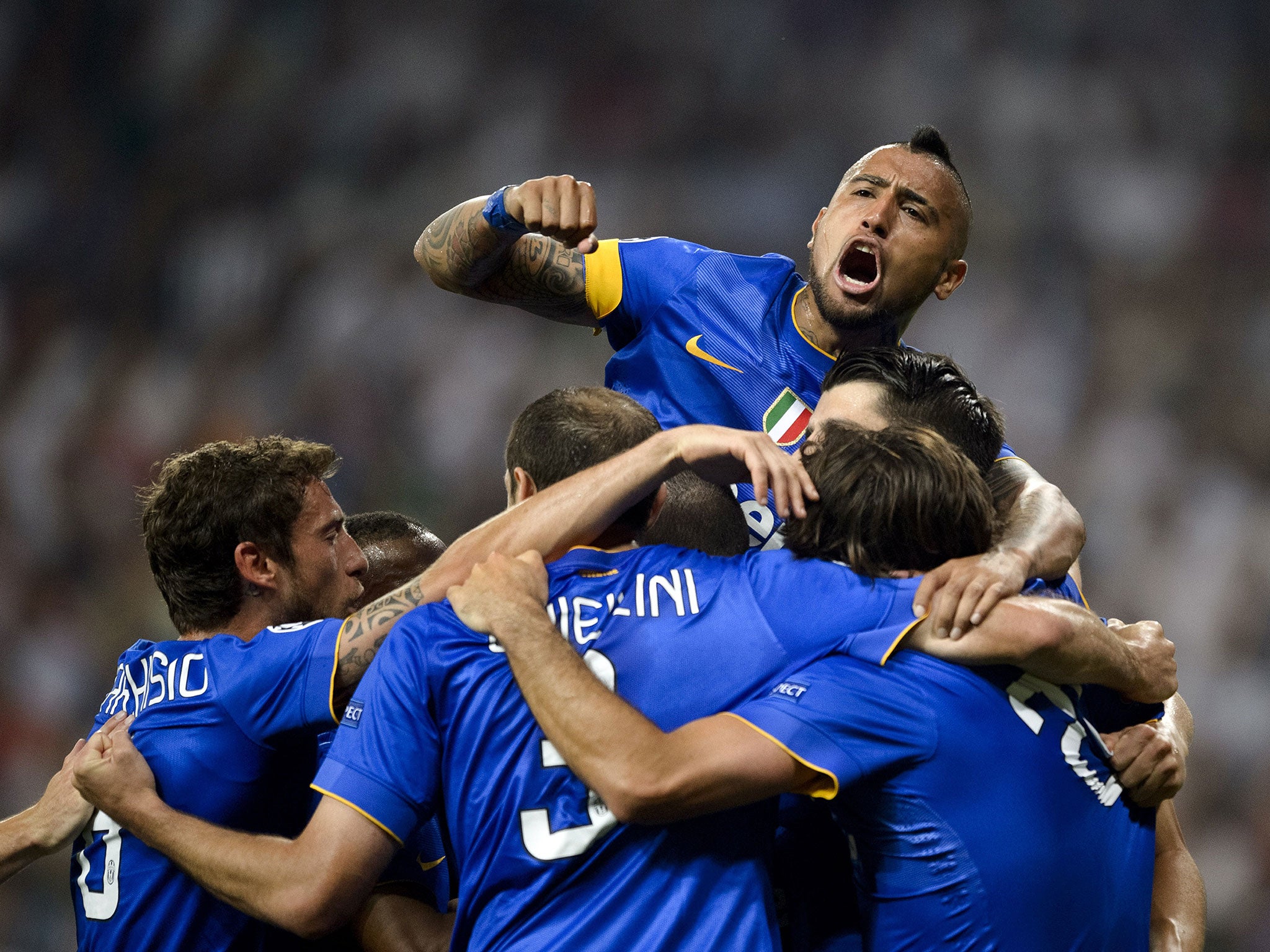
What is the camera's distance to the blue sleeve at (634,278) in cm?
324

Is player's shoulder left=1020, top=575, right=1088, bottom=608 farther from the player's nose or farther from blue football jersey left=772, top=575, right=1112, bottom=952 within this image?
the player's nose

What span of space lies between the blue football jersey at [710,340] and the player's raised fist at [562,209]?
608mm

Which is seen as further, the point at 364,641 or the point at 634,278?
the point at 634,278

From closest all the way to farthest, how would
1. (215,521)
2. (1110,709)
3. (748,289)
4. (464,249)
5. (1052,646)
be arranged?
(1052,646), (1110,709), (215,521), (464,249), (748,289)

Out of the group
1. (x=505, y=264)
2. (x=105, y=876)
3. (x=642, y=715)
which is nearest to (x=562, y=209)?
(x=505, y=264)

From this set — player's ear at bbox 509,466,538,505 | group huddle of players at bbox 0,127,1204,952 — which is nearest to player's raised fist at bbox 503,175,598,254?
group huddle of players at bbox 0,127,1204,952

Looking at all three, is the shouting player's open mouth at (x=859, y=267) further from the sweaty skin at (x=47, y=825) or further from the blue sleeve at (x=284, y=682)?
the sweaty skin at (x=47, y=825)

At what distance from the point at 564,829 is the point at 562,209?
1317mm

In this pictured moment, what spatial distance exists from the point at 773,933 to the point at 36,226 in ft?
24.7

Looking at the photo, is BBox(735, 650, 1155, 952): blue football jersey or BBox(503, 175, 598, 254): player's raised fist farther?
BBox(503, 175, 598, 254): player's raised fist

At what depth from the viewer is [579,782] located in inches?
75.4

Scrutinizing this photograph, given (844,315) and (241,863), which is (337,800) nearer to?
(241,863)

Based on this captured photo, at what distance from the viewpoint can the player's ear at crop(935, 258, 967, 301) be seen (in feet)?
10.9

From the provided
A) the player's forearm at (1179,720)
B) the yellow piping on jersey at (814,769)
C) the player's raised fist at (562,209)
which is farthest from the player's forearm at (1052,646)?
the player's raised fist at (562,209)
